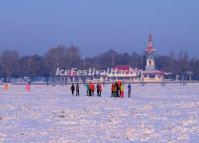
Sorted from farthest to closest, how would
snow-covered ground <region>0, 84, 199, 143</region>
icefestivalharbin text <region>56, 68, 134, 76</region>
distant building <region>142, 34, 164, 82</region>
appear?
icefestivalharbin text <region>56, 68, 134, 76</region>
distant building <region>142, 34, 164, 82</region>
snow-covered ground <region>0, 84, 199, 143</region>

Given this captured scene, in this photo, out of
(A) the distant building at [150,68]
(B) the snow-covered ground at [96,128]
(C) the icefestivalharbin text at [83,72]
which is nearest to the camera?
(B) the snow-covered ground at [96,128]

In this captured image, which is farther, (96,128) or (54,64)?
(54,64)

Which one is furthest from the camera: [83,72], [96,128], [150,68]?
[83,72]

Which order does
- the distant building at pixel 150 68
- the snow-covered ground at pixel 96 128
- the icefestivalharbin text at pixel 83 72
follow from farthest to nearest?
the icefestivalharbin text at pixel 83 72
the distant building at pixel 150 68
the snow-covered ground at pixel 96 128

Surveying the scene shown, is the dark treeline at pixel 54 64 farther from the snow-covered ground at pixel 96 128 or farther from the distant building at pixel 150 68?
the snow-covered ground at pixel 96 128

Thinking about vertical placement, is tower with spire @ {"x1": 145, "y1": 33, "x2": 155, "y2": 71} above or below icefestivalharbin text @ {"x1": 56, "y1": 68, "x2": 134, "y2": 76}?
above

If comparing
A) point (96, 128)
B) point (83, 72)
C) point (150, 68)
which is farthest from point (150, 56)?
point (96, 128)

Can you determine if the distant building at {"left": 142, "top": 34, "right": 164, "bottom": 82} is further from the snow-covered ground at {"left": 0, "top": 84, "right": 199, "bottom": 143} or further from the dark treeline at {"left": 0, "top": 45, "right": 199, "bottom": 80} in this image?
the snow-covered ground at {"left": 0, "top": 84, "right": 199, "bottom": 143}

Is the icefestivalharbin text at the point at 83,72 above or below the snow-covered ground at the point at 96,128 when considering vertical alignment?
above

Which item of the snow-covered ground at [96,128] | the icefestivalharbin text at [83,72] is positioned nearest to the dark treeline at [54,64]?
the icefestivalharbin text at [83,72]

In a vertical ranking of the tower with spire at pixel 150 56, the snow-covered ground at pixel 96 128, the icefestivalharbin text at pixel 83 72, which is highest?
the tower with spire at pixel 150 56

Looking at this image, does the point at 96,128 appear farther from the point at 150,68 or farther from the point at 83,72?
the point at 83,72

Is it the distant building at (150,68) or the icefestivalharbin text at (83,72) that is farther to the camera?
the icefestivalharbin text at (83,72)

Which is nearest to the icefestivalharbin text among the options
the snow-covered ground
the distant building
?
the distant building
